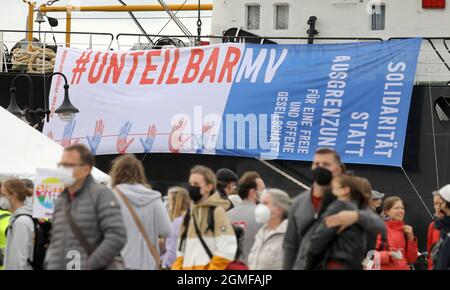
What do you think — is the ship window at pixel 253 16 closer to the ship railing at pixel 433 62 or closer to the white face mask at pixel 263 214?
the ship railing at pixel 433 62

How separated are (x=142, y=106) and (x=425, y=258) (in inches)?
259

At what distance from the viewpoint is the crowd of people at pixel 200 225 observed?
8688 millimetres

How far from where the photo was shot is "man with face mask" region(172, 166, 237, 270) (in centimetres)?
969

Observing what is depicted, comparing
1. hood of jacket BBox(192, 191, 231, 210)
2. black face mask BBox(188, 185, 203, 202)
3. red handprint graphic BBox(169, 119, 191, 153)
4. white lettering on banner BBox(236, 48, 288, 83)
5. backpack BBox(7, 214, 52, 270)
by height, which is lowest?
backpack BBox(7, 214, 52, 270)

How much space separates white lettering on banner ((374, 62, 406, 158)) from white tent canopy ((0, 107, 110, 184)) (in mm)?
5798

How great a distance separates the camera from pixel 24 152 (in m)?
15.5

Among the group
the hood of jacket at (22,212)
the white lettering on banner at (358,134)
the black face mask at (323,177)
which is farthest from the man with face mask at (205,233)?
the white lettering on banner at (358,134)

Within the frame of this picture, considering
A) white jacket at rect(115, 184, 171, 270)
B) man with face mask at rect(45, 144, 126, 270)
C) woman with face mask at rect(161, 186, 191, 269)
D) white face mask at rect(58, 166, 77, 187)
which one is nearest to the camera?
man with face mask at rect(45, 144, 126, 270)

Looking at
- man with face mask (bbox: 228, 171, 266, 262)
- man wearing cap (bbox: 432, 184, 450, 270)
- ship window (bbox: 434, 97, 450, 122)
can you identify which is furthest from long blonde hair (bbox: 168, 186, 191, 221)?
ship window (bbox: 434, 97, 450, 122)

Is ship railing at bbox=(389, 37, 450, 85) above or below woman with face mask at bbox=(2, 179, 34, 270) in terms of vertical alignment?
above

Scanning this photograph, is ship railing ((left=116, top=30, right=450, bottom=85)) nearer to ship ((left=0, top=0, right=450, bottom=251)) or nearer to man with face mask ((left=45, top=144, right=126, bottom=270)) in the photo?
ship ((left=0, top=0, right=450, bottom=251))

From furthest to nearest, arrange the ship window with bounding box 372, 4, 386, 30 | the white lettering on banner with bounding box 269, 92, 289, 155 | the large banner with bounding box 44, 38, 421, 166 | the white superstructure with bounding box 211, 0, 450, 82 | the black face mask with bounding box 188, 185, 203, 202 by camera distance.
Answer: the ship window with bounding box 372, 4, 386, 30, the white superstructure with bounding box 211, 0, 450, 82, the white lettering on banner with bounding box 269, 92, 289, 155, the large banner with bounding box 44, 38, 421, 166, the black face mask with bounding box 188, 185, 203, 202

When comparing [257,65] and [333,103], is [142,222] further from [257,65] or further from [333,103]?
[257,65]

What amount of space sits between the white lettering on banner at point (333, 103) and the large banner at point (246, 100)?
2 centimetres
